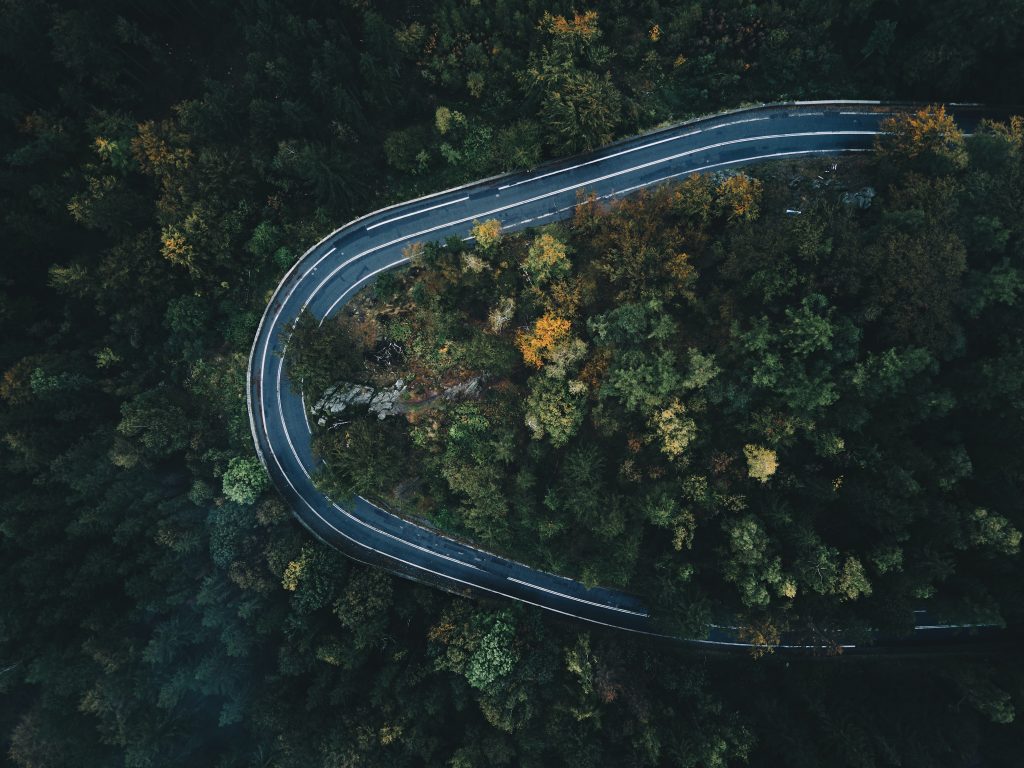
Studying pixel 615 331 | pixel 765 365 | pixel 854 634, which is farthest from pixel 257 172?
pixel 854 634

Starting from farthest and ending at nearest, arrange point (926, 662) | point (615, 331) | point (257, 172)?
point (257, 172)
point (926, 662)
point (615, 331)

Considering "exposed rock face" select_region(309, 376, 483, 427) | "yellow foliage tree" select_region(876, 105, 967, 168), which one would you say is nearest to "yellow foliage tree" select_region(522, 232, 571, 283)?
"exposed rock face" select_region(309, 376, 483, 427)

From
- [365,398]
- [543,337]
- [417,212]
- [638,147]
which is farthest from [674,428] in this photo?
[417,212]

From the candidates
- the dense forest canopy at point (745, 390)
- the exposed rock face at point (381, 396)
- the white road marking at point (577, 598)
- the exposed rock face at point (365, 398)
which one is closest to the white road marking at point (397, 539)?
the white road marking at point (577, 598)

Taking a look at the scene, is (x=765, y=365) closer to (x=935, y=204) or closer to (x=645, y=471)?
(x=645, y=471)

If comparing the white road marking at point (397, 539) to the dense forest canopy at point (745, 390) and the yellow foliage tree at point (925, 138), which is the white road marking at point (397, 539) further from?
the yellow foliage tree at point (925, 138)

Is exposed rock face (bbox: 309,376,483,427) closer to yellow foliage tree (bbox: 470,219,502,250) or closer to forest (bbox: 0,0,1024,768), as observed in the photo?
forest (bbox: 0,0,1024,768)

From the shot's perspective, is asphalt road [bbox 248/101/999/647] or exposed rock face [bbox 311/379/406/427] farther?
asphalt road [bbox 248/101/999/647]
